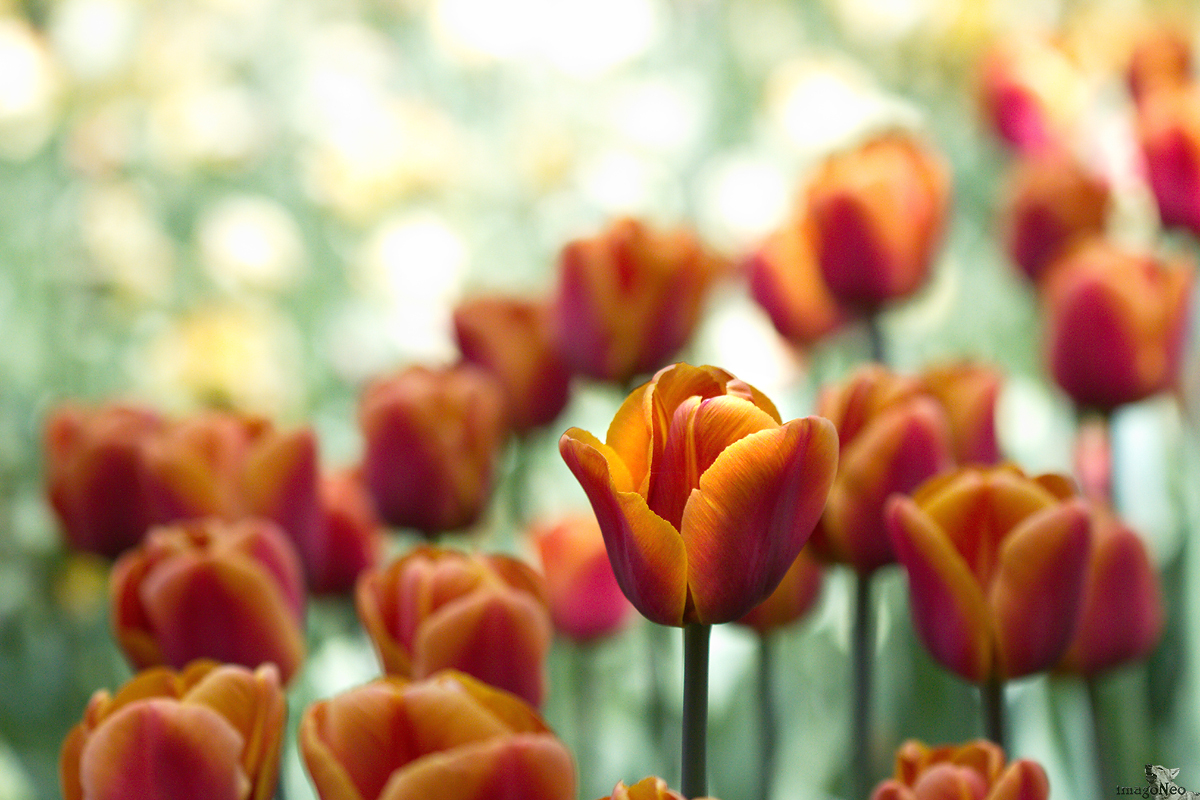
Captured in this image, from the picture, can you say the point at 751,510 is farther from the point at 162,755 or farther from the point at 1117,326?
the point at 1117,326

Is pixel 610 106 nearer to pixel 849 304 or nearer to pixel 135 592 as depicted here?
pixel 849 304

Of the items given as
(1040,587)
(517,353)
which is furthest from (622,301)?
(1040,587)

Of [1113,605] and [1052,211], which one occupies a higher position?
[1052,211]

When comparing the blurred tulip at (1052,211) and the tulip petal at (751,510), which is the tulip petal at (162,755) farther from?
the blurred tulip at (1052,211)

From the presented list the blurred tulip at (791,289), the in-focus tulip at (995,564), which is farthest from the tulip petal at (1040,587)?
the blurred tulip at (791,289)

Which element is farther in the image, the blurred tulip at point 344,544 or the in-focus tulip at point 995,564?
the blurred tulip at point 344,544
